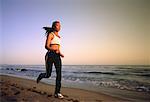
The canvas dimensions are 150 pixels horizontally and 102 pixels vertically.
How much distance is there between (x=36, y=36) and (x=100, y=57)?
3.63ft

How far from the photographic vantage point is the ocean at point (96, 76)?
4285mm

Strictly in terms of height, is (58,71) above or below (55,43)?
below

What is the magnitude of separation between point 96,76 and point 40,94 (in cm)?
101

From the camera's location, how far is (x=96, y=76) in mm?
4523

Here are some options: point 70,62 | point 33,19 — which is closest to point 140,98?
point 70,62

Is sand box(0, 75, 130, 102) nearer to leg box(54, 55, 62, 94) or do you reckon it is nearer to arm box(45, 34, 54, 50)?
leg box(54, 55, 62, 94)

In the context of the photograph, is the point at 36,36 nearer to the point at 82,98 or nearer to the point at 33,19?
the point at 33,19

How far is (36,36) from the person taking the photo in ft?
14.4

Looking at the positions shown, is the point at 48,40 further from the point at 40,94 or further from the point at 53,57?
the point at 40,94

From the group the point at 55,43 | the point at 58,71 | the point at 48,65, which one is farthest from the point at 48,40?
the point at 58,71

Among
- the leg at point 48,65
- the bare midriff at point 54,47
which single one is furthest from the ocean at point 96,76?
the bare midriff at point 54,47

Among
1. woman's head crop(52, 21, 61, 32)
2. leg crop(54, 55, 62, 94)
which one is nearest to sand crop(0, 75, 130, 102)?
leg crop(54, 55, 62, 94)

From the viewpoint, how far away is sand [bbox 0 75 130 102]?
3.99m

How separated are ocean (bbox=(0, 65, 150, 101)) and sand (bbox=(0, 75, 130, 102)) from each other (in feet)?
0.39
